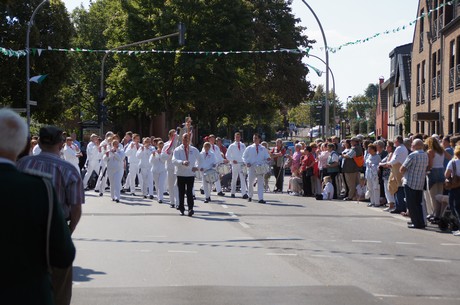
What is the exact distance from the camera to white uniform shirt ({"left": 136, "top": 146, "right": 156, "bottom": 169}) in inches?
1001

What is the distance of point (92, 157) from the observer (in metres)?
27.1

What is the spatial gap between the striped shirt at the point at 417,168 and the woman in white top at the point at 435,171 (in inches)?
15.1

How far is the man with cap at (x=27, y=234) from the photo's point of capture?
373 cm

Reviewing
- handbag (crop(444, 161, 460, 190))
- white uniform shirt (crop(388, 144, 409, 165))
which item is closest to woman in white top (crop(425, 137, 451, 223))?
handbag (crop(444, 161, 460, 190))

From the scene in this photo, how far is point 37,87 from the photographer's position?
50.6m

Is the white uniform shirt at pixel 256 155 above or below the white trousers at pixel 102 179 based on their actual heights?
above

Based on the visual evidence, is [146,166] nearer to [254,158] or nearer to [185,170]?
[254,158]


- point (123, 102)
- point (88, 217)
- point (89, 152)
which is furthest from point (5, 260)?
point (123, 102)

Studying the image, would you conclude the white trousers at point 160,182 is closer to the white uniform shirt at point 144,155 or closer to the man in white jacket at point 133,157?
the white uniform shirt at point 144,155

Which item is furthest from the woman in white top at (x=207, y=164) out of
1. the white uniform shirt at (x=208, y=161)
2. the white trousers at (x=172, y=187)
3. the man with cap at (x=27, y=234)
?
the man with cap at (x=27, y=234)

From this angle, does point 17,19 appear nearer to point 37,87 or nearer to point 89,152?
point 37,87

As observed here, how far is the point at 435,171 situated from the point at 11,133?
13715mm

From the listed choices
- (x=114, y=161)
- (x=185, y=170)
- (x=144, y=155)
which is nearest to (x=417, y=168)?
A: (x=185, y=170)

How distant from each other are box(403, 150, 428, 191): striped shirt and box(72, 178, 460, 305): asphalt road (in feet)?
3.03
